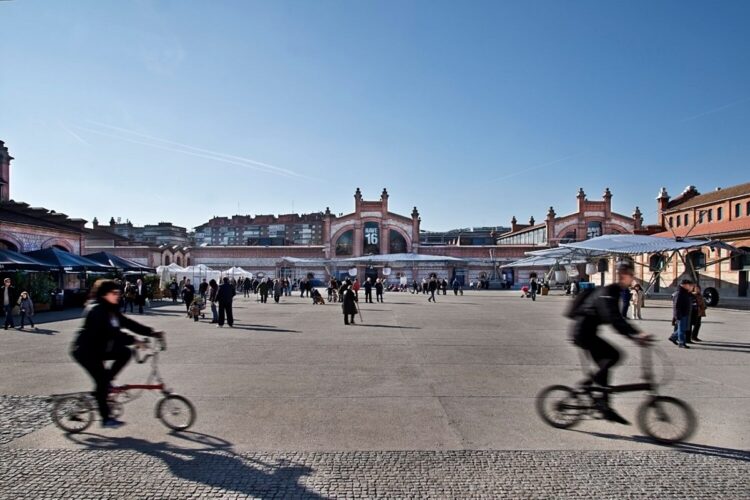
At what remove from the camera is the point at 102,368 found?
5570 mm

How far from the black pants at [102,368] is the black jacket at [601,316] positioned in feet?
16.8

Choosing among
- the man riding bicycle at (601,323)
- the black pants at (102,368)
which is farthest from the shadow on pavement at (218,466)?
the man riding bicycle at (601,323)

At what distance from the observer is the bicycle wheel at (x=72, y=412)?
5562mm

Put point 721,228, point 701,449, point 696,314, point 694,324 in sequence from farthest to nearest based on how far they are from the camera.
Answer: point 721,228 < point 694,324 < point 696,314 < point 701,449

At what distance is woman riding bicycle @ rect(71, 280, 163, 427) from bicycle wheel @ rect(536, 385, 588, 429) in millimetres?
4503

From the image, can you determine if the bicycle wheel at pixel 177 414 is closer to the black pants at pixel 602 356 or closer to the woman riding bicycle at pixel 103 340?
the woman riding bicycle at pixel 103 340

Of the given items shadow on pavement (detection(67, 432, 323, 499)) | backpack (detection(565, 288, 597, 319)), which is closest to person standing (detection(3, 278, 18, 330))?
shadow on pavement (detection(67, 432, 323, 499))

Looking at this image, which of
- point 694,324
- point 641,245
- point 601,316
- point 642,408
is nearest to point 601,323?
point 601,316

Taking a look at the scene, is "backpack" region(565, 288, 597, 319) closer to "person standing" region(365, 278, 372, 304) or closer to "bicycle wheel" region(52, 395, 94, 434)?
"bicycle wheel" region(52, 395, 94, 434)

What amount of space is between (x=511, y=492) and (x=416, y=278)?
51.7 metres

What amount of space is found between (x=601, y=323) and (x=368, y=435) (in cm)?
287

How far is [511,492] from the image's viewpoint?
414cm

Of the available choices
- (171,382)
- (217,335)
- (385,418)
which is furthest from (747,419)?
(217,335)

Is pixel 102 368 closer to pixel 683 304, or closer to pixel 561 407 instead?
pixel 561 407
